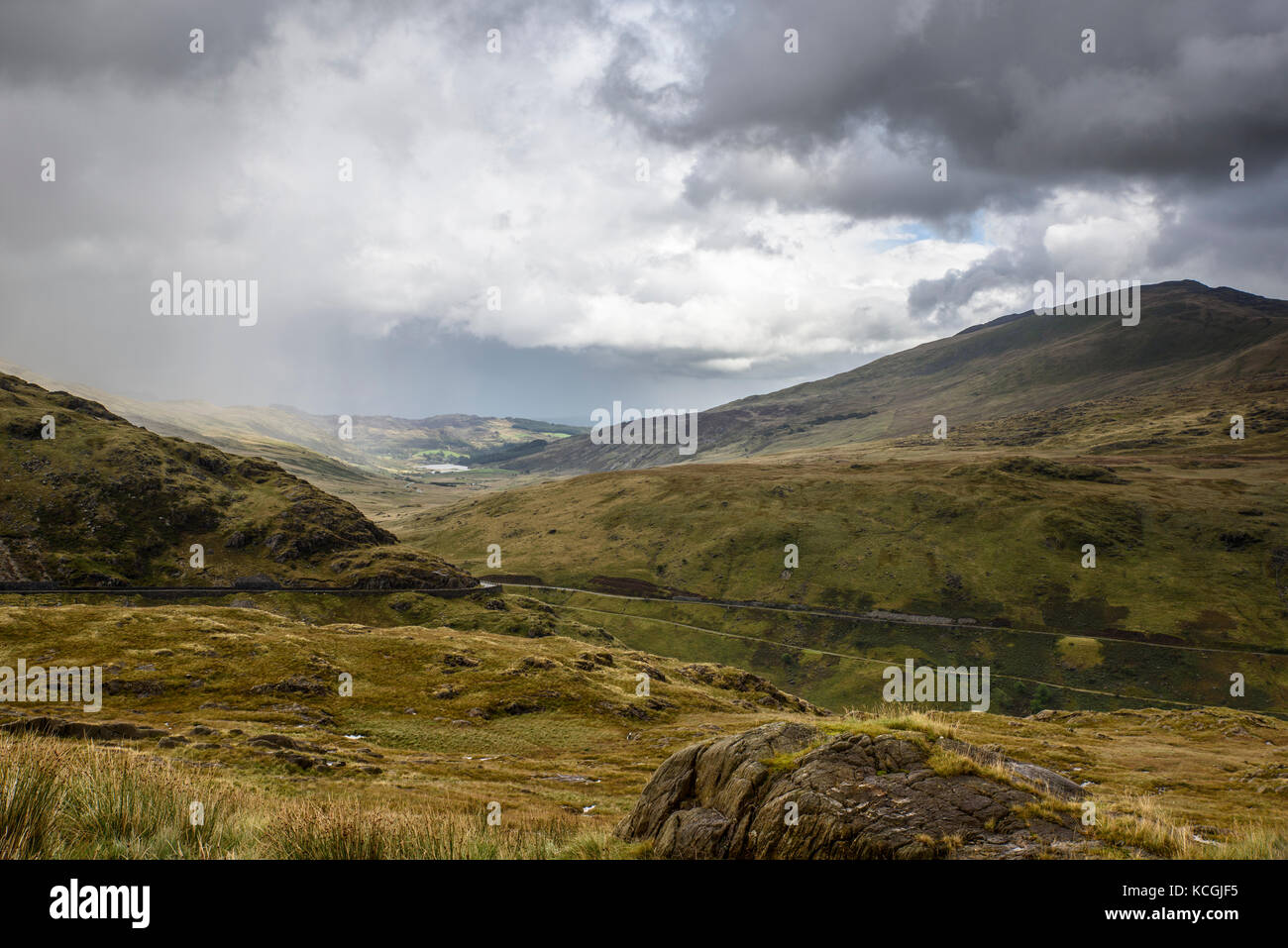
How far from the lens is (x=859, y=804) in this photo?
532 inches

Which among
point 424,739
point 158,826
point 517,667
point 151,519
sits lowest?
point 517,667

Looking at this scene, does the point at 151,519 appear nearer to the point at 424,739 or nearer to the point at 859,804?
the point at 424,739

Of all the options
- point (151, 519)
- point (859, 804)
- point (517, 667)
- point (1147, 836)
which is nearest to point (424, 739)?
point (517, 667)

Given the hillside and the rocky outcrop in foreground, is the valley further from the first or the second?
the hillside

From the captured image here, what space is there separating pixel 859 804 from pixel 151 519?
187 m

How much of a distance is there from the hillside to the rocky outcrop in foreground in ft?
504

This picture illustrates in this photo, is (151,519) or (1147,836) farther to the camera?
(151,519)

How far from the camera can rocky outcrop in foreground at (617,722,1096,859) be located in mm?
12609

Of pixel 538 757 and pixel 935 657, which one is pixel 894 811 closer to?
pixel 538 757

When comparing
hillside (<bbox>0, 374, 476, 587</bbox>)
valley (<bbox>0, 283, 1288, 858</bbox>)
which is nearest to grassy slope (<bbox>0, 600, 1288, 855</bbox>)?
valley (<bbox>0, 283, 1288, 858</bbox>)

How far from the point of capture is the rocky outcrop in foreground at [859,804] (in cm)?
1261
